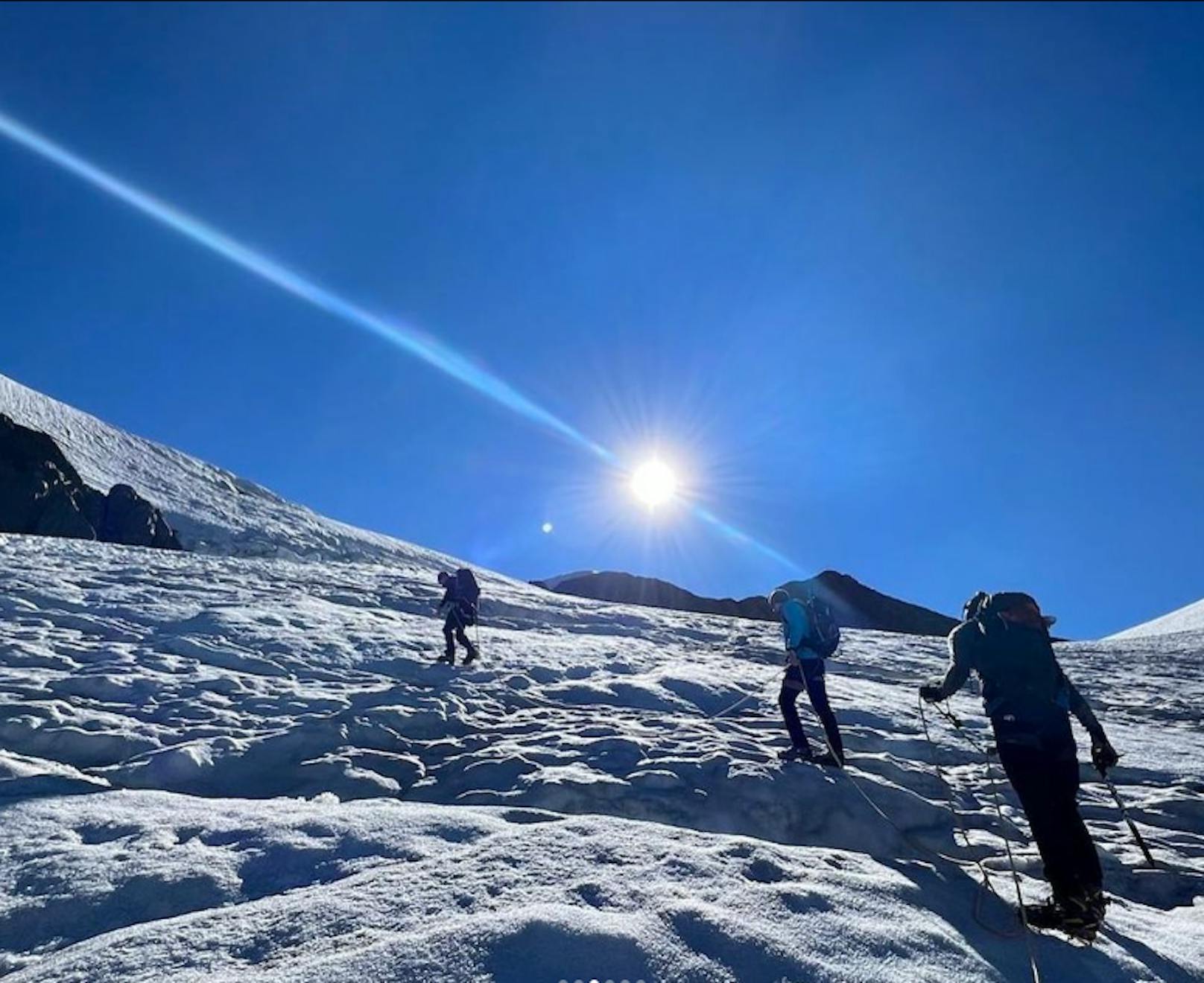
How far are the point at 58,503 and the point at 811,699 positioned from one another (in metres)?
35.5

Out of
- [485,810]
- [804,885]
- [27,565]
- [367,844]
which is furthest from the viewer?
[27,565]

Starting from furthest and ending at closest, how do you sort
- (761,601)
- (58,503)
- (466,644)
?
(761,601)
(58,503)
(466,644)

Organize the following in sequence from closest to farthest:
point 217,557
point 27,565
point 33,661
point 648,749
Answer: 1. point 648,749
2. point 33,661
3. point 27,565
4. point 217,557

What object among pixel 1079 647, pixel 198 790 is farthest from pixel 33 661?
pixel 1079 647

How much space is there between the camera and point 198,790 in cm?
650

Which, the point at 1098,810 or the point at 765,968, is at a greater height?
the point at 1098,810

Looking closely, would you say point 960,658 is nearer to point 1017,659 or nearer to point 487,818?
point 1017,659

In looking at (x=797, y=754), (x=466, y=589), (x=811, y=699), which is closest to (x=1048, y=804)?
(x=811, y=699)

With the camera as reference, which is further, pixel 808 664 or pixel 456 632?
pixel 456 632

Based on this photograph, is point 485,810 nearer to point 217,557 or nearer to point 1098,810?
point 1098,810

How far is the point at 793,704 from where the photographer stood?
27.0ft

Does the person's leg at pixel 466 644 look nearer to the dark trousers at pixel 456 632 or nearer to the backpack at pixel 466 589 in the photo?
the dark trousers at pixel 456 632

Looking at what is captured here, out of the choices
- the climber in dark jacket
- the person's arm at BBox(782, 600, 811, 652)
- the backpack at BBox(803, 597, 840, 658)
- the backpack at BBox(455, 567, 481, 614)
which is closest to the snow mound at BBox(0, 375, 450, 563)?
the backpack at BBox(455, 567, 481, 614)

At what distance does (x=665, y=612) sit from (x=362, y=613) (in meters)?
11.7
